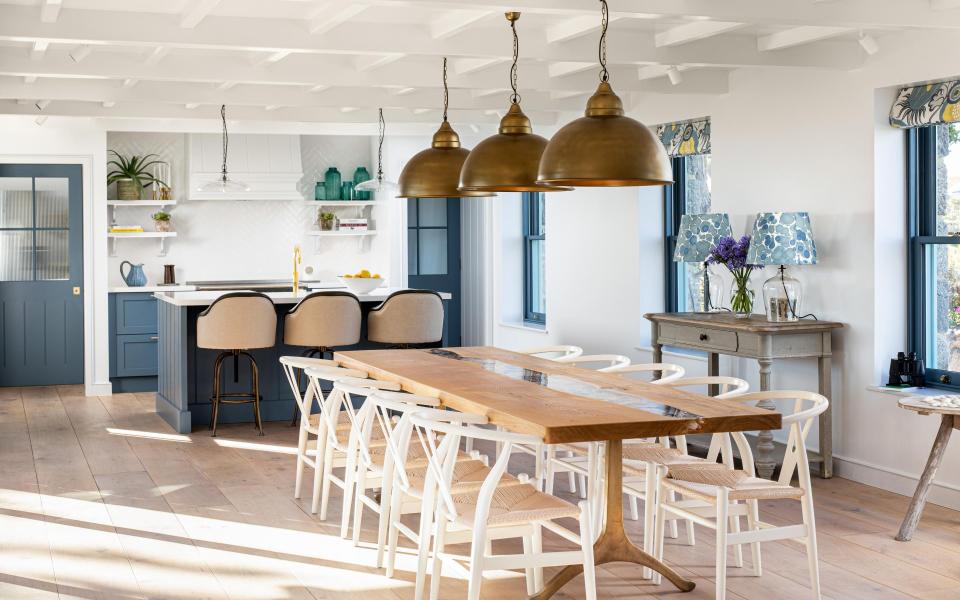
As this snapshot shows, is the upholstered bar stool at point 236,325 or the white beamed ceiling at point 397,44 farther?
the upholstered bar stool at point 236,325

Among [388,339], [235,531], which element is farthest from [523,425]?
[388,339]

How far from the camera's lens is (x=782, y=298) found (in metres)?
6.14

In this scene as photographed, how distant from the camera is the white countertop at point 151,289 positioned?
9789 millimetres

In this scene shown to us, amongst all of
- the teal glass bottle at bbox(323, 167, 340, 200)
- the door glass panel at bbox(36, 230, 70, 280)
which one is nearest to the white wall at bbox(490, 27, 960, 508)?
the teal glass bottle at bbox(323, 167, 340, 200)

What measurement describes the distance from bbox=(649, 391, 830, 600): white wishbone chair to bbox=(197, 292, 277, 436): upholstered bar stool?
158 inches

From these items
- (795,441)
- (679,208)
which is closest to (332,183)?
(679,208)

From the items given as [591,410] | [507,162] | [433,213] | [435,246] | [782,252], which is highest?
[433,213]

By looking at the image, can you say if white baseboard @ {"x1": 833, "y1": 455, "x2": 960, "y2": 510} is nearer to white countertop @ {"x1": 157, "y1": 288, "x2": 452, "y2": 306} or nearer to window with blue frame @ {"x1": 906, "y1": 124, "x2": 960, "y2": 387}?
window with blue frame @ {"x1": 906, "y1": 124, "x2": 960, "y2": 387}

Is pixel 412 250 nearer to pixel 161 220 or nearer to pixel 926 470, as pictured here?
pixel 161 220

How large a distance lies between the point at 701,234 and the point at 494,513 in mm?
3585

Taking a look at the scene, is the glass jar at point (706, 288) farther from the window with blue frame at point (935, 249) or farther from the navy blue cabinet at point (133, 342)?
the navy blue cabinet at point (133, 342)

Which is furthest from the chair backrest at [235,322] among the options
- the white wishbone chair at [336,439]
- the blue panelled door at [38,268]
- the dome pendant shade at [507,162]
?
the dome pendant shade at [507,162]

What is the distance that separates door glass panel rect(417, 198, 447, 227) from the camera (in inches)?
447

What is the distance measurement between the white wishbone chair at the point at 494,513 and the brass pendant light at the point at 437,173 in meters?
1.46
